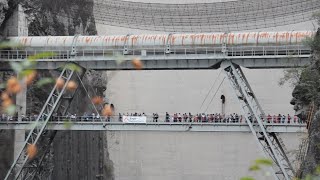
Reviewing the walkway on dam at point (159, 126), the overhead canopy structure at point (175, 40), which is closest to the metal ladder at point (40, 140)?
the walkway on dam at point (159, 126)

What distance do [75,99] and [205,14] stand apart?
43.3ft

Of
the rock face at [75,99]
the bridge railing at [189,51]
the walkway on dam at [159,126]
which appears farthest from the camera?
the rock face at [75,99]

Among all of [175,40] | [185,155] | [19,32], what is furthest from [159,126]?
[185,155]

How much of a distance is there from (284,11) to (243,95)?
16.1 meters

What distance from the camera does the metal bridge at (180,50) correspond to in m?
31.0

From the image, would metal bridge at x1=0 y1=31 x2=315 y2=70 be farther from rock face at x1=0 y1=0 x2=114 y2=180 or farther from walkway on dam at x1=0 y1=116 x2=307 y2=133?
rock face at x1=0 y1=0 x2=114 y2=180

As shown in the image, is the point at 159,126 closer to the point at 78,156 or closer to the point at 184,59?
the point at 184,59

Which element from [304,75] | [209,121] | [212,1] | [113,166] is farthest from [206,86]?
[304,75]

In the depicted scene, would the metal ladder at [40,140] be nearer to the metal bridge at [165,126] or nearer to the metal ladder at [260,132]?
the metal bridge at [165,126]

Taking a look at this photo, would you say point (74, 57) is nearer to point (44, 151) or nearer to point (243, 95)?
point (44, 151)

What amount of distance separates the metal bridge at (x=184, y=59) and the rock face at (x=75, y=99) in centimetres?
350

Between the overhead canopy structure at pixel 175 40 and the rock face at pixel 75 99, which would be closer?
the overhead canopy structure at pixel 175 40

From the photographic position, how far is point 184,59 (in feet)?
107

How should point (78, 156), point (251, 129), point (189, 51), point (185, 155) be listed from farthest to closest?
point (185, 155), point (78, 156), point (189, 51), point (251, 129)
